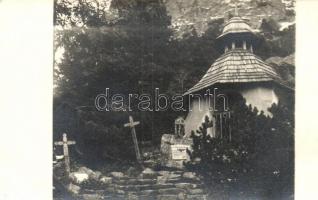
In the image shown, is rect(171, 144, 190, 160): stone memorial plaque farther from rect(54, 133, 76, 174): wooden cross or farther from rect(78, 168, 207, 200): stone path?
rect(54, 133, 76, 174): wooden cross

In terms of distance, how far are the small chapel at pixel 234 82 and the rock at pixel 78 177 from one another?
1.34 meters

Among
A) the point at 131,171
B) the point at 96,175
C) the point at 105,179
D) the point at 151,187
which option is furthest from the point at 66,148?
the point at 151,187

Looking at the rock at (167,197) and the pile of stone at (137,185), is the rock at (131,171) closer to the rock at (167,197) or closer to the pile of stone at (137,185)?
the pile of stone at (137,185)

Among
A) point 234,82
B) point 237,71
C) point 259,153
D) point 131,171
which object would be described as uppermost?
point 237,71

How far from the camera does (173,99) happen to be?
5215 mm

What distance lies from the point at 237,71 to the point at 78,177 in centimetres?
235

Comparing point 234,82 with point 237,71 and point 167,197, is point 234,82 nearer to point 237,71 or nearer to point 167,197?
A: point 237,71

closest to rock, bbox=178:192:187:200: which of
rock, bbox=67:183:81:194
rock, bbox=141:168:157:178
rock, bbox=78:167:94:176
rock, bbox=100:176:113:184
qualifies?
rock, bbox=141:168:157:178

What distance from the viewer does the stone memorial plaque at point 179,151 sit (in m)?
5.23

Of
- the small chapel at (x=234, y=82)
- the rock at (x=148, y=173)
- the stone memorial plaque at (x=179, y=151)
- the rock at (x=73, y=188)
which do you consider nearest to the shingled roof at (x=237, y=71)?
the small chapel at (x=234, y=82)
